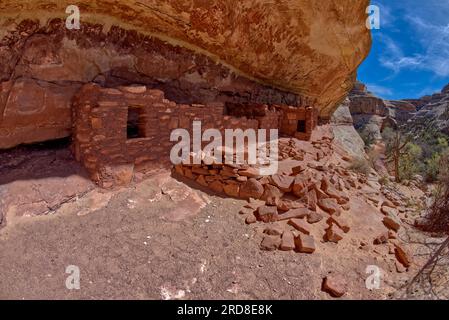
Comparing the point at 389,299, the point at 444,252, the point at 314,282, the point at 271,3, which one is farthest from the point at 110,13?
the point at 444,252

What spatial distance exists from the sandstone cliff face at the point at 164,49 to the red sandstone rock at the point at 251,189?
2.80 meters

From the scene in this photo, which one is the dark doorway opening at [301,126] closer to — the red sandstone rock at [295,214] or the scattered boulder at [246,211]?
the red sandstone rock at [295,214]

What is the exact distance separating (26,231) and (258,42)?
18.3 feet

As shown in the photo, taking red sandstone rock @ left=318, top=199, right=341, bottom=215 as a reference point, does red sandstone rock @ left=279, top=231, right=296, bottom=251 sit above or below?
below

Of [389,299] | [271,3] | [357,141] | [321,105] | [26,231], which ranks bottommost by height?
[389,299]

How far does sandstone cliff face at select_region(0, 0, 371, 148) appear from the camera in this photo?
3754 mm

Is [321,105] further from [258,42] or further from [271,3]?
[271,3]

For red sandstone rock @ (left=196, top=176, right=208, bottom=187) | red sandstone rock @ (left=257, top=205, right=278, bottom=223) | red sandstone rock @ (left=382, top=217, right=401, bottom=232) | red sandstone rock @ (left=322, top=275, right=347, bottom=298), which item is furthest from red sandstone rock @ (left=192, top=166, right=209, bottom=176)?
red sandstone rock @ (left=382, top=217, right=401, bottom=232)

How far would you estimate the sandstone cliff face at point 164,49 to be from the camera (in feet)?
12.3

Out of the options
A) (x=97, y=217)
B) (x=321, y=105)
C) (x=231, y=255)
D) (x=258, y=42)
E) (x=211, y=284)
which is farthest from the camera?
(x=321, y=105)

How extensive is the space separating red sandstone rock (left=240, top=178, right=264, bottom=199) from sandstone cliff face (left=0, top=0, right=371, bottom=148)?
9.18ft

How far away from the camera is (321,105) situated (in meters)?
11.9

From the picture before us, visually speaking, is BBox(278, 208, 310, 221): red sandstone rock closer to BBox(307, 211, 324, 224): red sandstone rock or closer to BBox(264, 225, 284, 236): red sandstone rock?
BBox(307, 211, 324, 224): red sandstone rock

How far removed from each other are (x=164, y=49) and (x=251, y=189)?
131 inches
